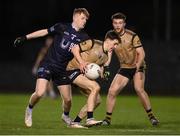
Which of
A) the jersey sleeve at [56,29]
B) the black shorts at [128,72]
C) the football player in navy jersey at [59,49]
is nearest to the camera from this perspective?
the football player in navy jersey at [59,49]

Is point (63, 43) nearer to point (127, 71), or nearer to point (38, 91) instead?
point (38, 91)

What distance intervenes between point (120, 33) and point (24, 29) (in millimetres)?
19728

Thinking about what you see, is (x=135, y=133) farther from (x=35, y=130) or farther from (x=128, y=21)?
(x=128, y=21)

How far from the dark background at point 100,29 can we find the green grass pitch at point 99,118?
5.26 m

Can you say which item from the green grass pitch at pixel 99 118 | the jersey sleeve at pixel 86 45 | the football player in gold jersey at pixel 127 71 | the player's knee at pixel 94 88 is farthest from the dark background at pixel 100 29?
the player's knee at pixel 94 88

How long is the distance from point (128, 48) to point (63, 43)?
Result: 2046 mm

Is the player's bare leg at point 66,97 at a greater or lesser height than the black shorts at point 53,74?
lesser

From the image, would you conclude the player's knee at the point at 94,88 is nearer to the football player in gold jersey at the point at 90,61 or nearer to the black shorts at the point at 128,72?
the football player in gold jersey at the point at 90,61

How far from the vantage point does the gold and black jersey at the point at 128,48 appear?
52.2ft

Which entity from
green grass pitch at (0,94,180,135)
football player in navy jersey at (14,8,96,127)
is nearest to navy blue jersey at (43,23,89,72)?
football player in navy jersey at (14,8,96,127)

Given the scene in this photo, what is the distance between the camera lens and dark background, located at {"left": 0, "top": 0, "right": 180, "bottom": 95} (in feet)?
103

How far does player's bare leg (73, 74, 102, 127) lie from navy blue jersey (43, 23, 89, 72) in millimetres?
437

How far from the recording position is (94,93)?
47.1 ft

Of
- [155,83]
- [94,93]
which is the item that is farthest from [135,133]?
[155,83]
